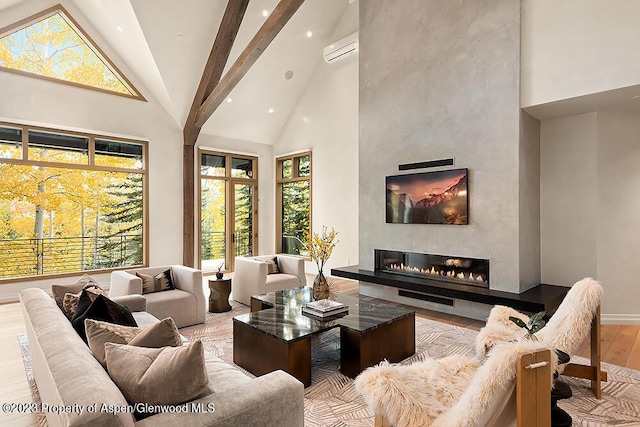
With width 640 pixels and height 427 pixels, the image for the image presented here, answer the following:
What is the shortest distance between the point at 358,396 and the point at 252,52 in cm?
479

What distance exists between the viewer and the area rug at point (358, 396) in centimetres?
232

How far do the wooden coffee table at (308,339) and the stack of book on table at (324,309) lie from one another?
6 centimetres

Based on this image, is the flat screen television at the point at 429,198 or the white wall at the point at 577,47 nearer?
the white wall at the point at 577,47

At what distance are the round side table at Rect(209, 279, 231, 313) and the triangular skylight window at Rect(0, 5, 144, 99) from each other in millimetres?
4204

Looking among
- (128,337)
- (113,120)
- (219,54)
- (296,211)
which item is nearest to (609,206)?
(128,337)

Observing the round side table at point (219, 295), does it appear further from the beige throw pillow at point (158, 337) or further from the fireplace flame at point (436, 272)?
the beige throw pillow at point (158, 337)

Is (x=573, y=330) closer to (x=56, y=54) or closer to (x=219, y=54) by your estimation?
(x=219, y=54)

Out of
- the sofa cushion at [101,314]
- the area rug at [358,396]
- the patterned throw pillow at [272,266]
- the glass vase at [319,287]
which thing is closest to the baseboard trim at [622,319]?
the area rug at [358,396]

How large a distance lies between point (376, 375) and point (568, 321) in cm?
153

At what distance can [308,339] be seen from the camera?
275 cm

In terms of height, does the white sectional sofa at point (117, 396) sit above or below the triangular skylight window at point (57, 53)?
below

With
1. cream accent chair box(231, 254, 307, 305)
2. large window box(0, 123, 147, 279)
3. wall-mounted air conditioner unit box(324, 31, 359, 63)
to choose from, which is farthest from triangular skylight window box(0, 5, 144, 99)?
cream accent chair box(231, 254, 307, 305)

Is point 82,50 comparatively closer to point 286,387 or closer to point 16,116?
point 16,116

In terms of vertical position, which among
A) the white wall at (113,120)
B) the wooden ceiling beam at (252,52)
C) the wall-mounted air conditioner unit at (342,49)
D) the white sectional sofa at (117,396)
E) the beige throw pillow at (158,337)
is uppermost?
the wall-mounted air conditioner unit at (342,49)
